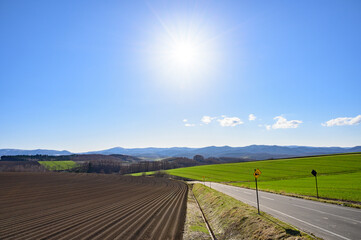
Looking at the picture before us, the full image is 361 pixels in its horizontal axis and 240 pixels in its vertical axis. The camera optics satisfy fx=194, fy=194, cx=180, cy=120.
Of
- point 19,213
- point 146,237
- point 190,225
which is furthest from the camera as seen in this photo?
point 19,213

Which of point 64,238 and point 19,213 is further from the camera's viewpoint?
point 19,213

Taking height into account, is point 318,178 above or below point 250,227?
below

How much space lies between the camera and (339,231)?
1109 centimetres

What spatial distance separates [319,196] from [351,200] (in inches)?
159

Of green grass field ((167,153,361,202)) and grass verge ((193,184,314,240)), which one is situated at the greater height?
grass verge ((193,184,314,240))

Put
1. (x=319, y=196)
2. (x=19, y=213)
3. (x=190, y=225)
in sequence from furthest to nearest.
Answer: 1. (x=319, y=196)
2. (x=19, y=213)
3. (x=190, y=225)

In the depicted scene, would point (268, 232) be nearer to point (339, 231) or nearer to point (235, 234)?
point (235, 234)

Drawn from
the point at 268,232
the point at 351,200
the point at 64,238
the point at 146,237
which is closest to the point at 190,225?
the point at 146,237

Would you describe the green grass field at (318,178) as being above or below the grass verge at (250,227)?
below

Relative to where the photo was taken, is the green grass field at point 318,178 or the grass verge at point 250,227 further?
the green grass field at point 318,178

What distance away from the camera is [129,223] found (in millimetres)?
17719

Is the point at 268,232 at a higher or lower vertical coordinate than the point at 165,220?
higher

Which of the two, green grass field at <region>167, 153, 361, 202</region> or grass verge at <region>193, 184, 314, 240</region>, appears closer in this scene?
grass verge at <region>193, 184, 314, 240</region>

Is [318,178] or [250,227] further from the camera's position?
[318,178]
